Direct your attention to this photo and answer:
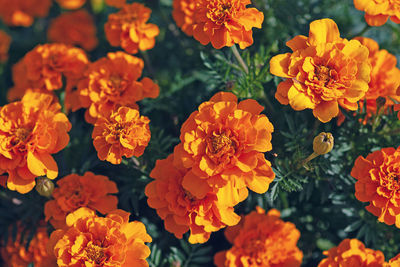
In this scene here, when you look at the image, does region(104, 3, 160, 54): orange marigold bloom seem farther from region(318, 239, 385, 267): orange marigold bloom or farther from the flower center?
region(318, 239, 385, 267): orange marigold bloom

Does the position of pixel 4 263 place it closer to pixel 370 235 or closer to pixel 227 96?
pixel 227 96

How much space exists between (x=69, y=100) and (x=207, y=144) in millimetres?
779

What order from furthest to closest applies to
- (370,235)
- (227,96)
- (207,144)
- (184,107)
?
(184,107) → (370,235) → (227,96) → (207,144)

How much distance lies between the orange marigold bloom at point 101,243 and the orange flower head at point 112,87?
44 cm

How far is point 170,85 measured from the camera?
6.70ft

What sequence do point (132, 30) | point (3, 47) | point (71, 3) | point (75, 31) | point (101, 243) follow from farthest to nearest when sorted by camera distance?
point (71, 3)
point (3, 47)
point (75, 31)
point (132, 30)
point (101, 243)

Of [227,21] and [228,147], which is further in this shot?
[227,21]

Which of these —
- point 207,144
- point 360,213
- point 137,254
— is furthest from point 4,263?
point 360,213

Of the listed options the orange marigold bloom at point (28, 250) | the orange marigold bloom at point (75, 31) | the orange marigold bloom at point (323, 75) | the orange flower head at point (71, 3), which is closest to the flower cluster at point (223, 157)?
the orange marigold bloom at point (323, 75)

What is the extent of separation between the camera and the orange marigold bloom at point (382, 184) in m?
1.29

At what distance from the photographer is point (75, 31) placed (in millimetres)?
2537

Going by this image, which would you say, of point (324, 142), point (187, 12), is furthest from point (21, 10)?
point (324, 142)

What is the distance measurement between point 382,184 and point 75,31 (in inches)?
78.8

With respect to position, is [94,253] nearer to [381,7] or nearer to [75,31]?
[381,7]
